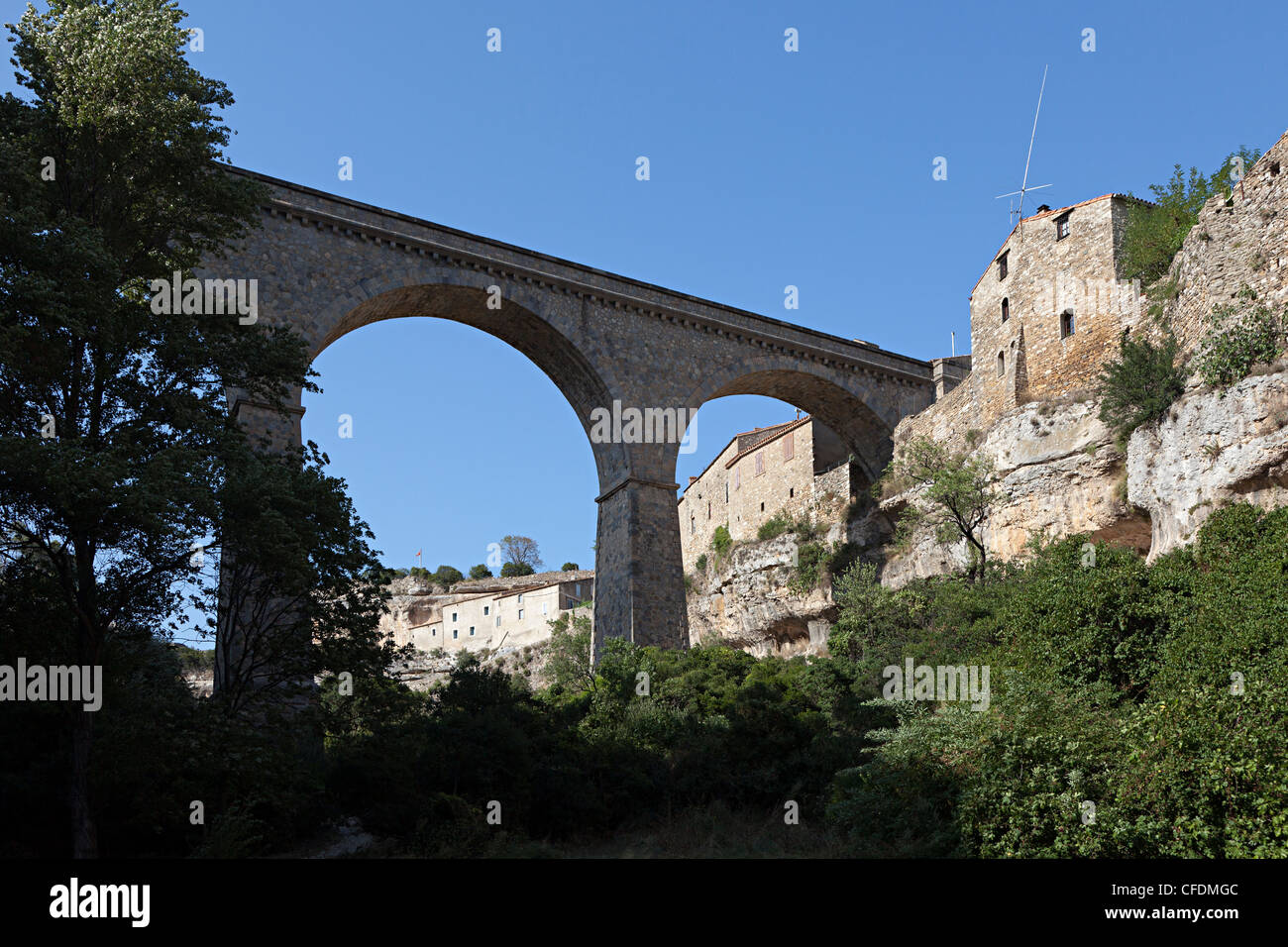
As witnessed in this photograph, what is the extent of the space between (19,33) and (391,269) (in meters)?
9.62

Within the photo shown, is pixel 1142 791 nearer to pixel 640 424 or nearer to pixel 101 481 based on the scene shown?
pixel 101 481

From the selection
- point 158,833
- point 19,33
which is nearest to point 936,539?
point 158,833

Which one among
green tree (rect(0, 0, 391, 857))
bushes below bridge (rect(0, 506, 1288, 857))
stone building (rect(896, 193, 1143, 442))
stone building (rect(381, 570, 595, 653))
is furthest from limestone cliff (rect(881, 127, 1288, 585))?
stone building (rect(381, 570, 595, 653))

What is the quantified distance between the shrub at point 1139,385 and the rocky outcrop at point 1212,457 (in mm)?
374

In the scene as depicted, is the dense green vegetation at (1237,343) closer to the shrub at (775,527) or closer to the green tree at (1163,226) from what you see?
the green tree at (1163,226)

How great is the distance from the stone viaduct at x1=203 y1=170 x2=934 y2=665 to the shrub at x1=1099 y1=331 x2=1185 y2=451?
979 cm

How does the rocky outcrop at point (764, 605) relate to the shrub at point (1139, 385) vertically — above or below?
below

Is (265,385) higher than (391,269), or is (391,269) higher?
(391,269)

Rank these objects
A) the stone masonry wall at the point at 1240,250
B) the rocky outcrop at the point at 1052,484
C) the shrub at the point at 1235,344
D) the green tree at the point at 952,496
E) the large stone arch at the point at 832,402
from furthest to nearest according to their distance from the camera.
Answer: the large stone arch at the point at 832,402
the green tree at the point at 952,496
the rocky outcrop at the point at 1052,484
the stone masonry wall at the point at 1240,250
the shrub at the point at 1235,344

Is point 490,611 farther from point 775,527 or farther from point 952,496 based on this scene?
point 952,496

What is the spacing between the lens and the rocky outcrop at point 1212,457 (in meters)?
17.5

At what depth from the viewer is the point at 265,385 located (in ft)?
56.1

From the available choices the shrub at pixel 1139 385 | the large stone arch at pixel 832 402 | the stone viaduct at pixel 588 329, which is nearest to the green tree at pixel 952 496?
the large stone arch at pixel 832 402

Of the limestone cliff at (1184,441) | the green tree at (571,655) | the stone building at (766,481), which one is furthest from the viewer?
the stone building at (766,481)
